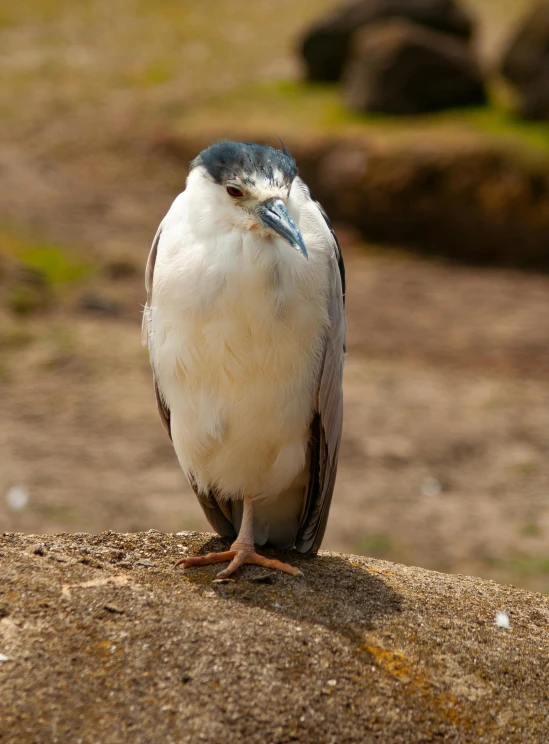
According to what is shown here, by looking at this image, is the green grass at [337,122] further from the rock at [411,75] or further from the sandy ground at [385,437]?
the sandy ground at [385,437]

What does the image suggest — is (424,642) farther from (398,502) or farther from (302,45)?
(302,45)

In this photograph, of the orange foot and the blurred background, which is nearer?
the orange foot

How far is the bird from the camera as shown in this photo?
4250 millimetres

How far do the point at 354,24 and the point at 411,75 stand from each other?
8.97 ft

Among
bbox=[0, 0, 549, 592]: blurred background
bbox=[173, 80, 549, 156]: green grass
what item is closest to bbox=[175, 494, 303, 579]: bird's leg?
bbox=[0, 0, 549, 592]: blurred background

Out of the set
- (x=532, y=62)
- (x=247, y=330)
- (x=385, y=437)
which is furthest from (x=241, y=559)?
(x=532, y=62)

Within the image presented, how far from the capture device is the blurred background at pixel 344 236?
9.94m

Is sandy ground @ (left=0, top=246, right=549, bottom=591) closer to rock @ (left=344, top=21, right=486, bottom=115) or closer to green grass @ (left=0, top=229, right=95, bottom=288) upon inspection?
green grass @ (left=0, top=229, right=95, bottom=288)

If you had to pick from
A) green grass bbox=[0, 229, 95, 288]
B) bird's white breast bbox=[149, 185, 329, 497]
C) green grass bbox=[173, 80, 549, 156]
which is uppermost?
bird's white breast bbox=[149, 185, 329, 497]

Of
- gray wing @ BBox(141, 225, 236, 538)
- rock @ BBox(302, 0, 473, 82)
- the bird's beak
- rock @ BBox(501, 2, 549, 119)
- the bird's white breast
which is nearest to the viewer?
the bird's beak

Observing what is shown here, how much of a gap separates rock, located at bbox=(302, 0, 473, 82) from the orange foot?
17477 mm

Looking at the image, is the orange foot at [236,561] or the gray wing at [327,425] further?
the gray wing at [327,425]

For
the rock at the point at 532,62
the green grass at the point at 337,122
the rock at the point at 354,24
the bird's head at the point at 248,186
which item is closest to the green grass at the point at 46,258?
the green grass at the point at 337,122

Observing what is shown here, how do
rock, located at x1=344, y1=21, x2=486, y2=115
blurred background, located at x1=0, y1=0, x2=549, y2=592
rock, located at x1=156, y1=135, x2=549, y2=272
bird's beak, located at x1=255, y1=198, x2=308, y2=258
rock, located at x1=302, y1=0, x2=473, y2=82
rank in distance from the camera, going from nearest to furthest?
bird's beak, located at x1=255, y1=198, x2=308, y2=258
blurred background, located at x1=0, y1=0, x2=549, y2=592
rock, located at x1=156, y1=135, x2=549, y2=272
rock, located at x1=344, y1=21, x2=486, y2=115
rock, located at x1=302, y1=0, x2=473, y2=82
